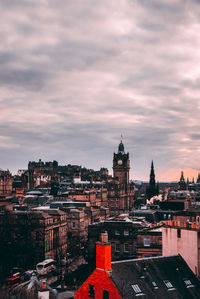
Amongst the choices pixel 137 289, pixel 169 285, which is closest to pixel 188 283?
pixel 169 285

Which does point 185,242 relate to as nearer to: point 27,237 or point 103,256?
point 103,256

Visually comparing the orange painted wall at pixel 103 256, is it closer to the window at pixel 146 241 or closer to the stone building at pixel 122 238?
the window at pixel 146 241

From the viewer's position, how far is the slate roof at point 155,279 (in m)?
38.7

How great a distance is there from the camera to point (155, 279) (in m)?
40.7

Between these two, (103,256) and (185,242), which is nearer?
(103,256)

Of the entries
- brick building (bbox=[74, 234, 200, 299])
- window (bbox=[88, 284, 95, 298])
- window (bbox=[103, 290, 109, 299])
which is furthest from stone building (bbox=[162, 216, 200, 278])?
window (bbox=[88, 284, 95, 298])

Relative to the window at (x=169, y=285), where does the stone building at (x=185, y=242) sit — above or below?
above

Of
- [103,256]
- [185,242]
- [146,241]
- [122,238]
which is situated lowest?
[122,238]

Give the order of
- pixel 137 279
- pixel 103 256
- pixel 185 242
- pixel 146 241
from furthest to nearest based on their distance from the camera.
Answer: pixel 146 241
pixel 185 242
pixel 137 279
pixel 103 256

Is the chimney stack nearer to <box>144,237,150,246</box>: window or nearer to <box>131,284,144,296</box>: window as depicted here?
<box>131,284,144,296</box>: window

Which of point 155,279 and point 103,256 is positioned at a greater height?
point 103,256

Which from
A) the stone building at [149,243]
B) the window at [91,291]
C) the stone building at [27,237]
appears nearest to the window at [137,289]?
the window at [91,291]

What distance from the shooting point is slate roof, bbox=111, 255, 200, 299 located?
38656 millimetres

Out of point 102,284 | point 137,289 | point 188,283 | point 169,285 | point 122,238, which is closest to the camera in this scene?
point 102,284
